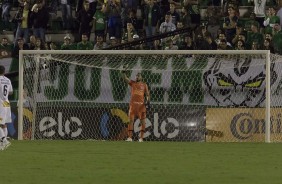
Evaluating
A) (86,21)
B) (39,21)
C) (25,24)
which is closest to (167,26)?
(86,21)

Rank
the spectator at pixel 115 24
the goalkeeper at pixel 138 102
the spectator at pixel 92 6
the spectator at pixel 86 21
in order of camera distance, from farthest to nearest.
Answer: the spectator at pixel 92 6, the spectator at pixel 86 21, the spectator at pixel 115 24, the goalkeeper at pixel 138 102

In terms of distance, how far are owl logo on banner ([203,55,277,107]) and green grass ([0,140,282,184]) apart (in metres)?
2.15

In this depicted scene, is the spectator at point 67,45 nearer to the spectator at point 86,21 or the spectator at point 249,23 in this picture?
the spectator at point 86,21

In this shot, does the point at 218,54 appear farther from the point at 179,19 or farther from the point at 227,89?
the point at 179,19

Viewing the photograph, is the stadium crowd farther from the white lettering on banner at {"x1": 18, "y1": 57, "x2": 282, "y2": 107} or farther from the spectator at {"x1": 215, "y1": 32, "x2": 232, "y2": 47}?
the white lettering on banner at {"x1": 18, "y1": 57, "x2": 282, "y2": 107}

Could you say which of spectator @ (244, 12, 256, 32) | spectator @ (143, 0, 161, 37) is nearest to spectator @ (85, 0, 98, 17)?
spectator @ (143, 0, 161, 37)

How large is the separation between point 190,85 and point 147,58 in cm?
144

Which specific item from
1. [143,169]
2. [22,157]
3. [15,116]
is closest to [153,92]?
[15,116]

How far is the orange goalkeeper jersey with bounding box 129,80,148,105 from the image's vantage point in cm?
2584

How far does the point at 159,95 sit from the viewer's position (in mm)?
26203

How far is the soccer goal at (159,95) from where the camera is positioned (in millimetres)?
25438

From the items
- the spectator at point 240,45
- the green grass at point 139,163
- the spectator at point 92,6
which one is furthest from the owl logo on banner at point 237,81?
the spectator at point 92,6

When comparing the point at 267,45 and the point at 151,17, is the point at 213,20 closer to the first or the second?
the point at 151,17

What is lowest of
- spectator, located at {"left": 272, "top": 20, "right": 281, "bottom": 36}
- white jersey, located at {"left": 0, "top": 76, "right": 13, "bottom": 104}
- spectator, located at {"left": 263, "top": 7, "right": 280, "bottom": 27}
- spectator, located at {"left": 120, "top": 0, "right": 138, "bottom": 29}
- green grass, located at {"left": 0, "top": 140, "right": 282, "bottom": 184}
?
green grass, located at {"left": 0, "top": 140, "right": 282, "bottom": 184}
